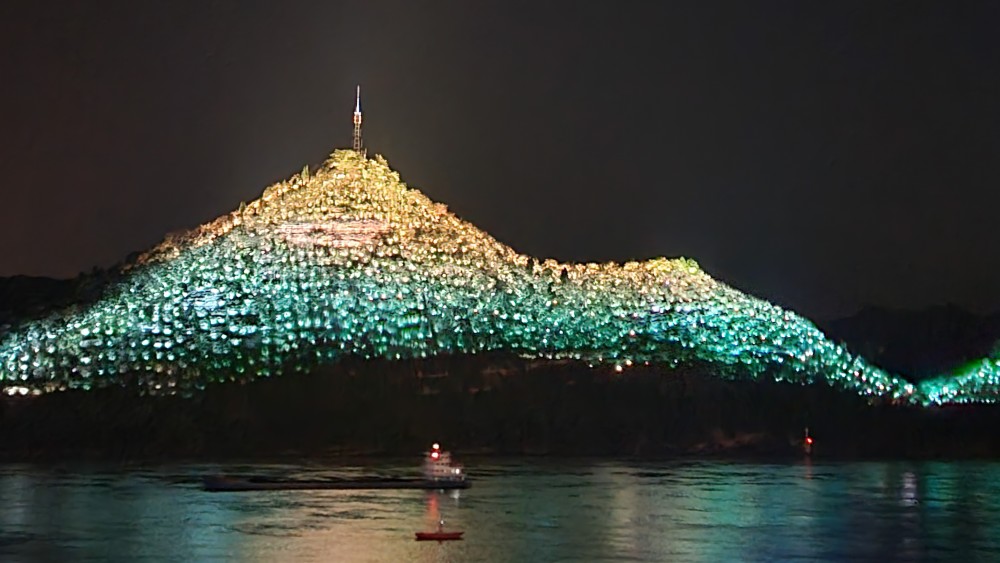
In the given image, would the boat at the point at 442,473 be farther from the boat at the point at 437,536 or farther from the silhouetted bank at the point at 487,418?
the silhouetted bank at the point at 487,418

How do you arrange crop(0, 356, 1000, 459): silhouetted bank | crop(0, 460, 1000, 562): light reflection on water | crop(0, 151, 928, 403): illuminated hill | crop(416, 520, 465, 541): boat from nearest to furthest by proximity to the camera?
crop(0, 460, 1000, 562): light reflection on water < crop(416, 520, 465, 541): boat < crop(0, 356, 1000, 459): silhouetted bank < crop(0, 151, 928, 403): illuminated hill

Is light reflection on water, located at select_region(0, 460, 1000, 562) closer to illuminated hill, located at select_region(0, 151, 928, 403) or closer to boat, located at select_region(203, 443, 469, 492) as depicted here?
boat, located at select_region(203, 443, 469, 492)

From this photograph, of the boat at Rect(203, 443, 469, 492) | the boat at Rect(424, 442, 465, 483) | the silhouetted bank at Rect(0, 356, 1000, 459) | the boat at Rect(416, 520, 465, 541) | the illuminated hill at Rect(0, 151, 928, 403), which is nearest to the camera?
the boat at Rect(416, 520, 465, 541)

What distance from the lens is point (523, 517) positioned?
94.1 feet

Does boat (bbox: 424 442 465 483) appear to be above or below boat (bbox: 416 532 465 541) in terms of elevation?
above

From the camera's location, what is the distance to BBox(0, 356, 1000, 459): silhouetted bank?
45688mm

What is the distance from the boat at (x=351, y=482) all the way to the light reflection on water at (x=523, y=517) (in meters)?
0.68

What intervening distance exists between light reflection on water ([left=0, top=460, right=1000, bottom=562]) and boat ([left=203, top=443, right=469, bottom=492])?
2.23ft

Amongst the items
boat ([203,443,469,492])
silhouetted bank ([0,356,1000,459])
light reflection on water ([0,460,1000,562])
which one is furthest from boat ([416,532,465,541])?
silhouetted bank ([0,356,1000,459])

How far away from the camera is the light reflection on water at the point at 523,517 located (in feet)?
78.4

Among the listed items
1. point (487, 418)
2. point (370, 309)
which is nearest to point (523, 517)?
point (487, 418)

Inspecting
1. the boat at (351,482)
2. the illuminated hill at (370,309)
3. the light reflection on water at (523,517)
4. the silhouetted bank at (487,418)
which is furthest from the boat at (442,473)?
the illuminated hill at (370,309)

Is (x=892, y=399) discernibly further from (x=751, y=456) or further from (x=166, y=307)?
(x=166, y=307)

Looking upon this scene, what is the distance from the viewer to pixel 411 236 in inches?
2135
